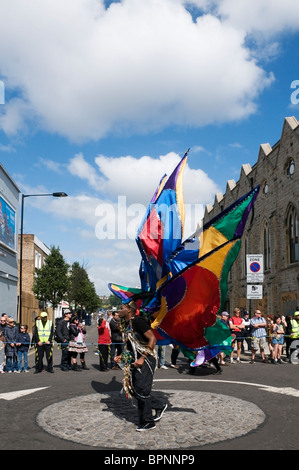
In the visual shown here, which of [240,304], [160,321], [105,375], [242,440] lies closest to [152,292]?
[160,321]

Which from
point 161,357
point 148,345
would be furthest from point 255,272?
point 148,345

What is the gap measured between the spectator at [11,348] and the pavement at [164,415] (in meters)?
1.23

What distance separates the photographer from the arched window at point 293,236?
26.1m

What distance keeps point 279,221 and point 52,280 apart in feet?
74.7

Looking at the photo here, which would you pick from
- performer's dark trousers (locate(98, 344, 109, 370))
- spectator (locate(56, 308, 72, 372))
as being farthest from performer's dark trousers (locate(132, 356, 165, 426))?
spectator (locate(56, 308, 72, 372))

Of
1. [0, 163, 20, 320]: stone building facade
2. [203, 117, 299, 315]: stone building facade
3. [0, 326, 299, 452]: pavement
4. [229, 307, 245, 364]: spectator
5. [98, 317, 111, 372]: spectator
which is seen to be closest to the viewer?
[0, 326, 299, 452]: pavement

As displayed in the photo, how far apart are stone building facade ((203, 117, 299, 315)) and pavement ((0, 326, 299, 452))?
52.5 ft

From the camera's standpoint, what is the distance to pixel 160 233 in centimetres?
689

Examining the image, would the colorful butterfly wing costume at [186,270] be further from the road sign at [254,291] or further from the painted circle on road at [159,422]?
the road sign at [254,291]

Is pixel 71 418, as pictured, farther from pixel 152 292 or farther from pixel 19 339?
pixel 19 339

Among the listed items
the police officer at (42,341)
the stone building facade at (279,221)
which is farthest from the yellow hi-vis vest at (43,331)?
the stone building facade at (279,221)

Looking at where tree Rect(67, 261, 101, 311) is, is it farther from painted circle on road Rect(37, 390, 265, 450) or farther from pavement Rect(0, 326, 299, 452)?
painted circle on road Rect(37, 390, 265, 450)

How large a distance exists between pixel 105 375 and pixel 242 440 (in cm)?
662

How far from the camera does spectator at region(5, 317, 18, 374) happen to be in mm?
12375
